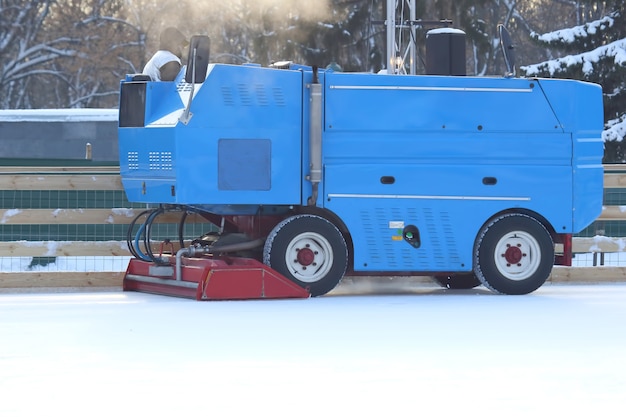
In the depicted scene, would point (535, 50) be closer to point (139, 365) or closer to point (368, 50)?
point (368, 50)

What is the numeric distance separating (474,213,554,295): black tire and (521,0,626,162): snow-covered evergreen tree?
590 inches

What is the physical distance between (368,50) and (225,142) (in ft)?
101

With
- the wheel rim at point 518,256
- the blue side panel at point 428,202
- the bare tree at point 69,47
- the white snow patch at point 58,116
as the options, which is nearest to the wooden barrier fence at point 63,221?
the blue side panel at point 428,202

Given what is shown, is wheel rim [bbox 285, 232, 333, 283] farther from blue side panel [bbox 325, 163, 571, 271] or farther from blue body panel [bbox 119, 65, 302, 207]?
blue body panel [bbox 119, 65, 302, 207]

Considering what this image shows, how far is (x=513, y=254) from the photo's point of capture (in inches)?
476

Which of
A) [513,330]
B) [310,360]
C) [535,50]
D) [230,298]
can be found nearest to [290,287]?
[230,298]

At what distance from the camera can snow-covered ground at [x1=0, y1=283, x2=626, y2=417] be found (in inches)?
243

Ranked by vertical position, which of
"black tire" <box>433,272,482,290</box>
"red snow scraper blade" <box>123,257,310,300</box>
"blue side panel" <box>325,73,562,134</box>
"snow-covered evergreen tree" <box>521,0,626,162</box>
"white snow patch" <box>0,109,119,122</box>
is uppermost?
"snow-covered evergreen tree" <box>521,0,626,162</box>

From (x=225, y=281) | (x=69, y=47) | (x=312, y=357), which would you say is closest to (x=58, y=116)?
(x=225, y=281)

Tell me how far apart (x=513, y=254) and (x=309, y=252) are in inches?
73.2

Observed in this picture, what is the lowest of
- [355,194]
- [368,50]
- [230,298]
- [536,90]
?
[230,298]

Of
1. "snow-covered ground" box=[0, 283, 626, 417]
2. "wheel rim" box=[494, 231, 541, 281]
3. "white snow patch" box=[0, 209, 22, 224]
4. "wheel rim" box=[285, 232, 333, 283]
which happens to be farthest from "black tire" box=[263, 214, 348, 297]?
"white snow patch" box=[0, 209, 22, 224]

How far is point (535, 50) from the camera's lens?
6259cm

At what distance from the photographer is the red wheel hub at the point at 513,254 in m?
12.1
